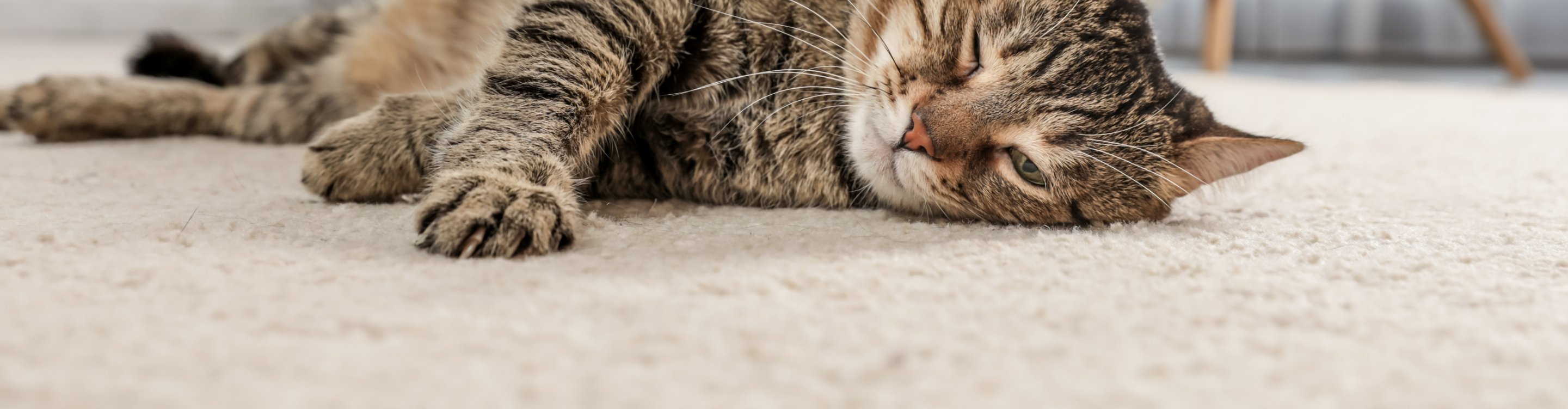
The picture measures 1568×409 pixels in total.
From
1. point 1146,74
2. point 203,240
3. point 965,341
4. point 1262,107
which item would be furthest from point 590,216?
point 1262,107

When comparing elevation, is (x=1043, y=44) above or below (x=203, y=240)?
above

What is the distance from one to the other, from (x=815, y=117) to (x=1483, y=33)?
3478 mm

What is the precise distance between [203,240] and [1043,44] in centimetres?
87

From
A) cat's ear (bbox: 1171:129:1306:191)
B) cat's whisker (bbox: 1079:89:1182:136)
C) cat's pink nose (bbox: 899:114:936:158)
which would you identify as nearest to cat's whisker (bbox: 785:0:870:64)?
cat's pink nose (bbox: 899:114:936:158)

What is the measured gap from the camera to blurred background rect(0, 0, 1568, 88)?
343 cm

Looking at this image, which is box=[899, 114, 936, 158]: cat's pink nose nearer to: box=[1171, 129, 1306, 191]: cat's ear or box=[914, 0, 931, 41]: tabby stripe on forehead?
box=[914, 0, 931, 41]: tabby stripe on forehead

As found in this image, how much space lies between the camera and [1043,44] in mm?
976

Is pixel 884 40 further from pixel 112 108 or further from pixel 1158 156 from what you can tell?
pixel 112 108

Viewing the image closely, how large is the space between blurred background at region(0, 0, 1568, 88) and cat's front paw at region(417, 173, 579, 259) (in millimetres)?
3043

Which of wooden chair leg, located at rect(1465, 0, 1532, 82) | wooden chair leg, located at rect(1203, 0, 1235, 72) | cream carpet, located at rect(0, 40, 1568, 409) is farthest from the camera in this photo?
wooden chair leg, located at rect(1203, 0, 1235, 72)

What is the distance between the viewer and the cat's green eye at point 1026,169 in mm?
954

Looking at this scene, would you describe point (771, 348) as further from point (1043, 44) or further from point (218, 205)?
point (218, 205)

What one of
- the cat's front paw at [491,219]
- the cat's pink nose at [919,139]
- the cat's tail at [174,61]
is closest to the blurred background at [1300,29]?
the cat's tail at [174,61]

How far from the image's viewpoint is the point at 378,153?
97cm
